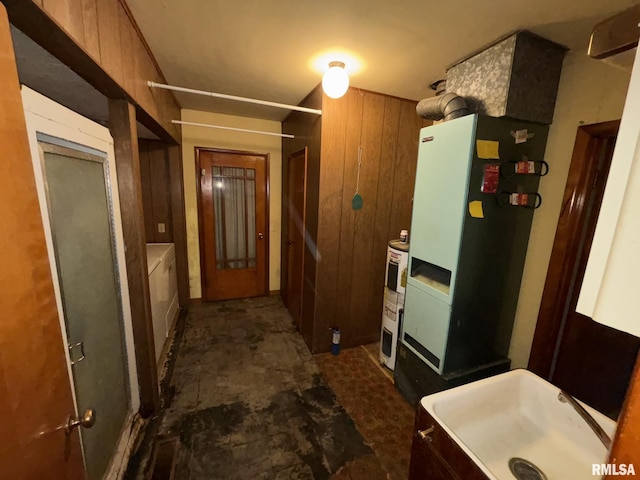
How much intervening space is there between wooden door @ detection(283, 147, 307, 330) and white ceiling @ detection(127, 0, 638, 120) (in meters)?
0.95

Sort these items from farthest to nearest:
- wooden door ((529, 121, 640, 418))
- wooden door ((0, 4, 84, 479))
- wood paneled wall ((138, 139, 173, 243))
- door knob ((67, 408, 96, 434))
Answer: wood paneled wall ((138, 139, 173, 243))
wooden door ((529, 121, 640, 418))
door knob ((67, 408, 96, 434))
wooden door ((0, 4, 84, 479))

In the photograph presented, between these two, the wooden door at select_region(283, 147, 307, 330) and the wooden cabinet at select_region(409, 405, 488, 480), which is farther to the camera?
the wooden door at select_region(283, 147, 307, 330)

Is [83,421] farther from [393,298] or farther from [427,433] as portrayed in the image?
[393,298]

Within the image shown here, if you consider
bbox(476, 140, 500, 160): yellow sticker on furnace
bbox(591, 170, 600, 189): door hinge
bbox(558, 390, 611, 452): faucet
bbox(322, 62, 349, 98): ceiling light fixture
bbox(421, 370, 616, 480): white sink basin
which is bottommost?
bbox(421, 370, 616, 480): white sink basin

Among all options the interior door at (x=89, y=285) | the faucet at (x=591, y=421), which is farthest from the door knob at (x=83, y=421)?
the faucet at (x=591, y=421)

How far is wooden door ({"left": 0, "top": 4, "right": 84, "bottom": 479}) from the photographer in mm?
501

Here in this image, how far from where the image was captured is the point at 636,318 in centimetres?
34

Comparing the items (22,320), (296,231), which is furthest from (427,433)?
(296,231)

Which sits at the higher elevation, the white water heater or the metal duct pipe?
the metal duct pipe

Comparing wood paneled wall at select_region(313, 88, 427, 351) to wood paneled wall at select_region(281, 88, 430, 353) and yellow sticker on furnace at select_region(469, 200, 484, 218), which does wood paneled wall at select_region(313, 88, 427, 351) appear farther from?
yellow sticker on furnace at select_region(469, 200, 484, 218)

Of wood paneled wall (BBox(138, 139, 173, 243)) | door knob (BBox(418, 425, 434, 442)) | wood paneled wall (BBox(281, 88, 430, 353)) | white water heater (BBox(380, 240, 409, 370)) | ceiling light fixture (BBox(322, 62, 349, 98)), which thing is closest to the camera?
door knob (BBox(418, 425, 434, 442))

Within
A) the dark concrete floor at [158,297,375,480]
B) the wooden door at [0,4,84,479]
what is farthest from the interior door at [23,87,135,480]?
the dark concrete floor at [158,297,375,480]

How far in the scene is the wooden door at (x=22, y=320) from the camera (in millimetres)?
501

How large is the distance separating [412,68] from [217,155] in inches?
95.7
